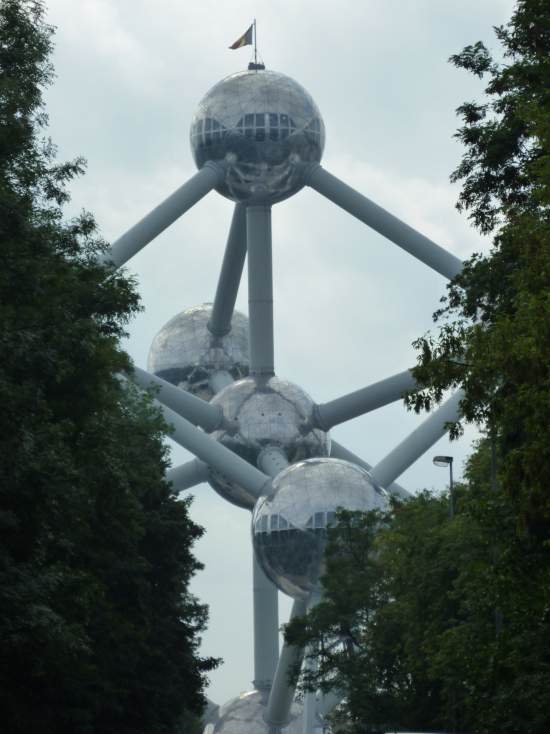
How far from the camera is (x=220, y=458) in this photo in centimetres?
6794

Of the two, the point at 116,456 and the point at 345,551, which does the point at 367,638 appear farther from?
the point at 116,456

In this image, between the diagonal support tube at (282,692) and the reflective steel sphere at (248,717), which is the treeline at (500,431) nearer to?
the diagonal support tube at (282,692)

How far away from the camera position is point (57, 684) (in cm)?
3139

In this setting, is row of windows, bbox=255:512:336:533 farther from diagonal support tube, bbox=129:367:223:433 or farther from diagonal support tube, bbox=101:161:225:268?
diagonal support tube, bbox=101:161:225:268

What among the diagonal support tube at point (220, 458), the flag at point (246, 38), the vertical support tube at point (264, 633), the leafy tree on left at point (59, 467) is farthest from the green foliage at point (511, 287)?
the vertical support tube at point (264, 633)

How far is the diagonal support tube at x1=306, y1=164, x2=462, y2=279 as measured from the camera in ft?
232

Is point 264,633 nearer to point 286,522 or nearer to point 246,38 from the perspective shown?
point 286,522

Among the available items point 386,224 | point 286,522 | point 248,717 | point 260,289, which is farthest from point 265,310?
point 248,717

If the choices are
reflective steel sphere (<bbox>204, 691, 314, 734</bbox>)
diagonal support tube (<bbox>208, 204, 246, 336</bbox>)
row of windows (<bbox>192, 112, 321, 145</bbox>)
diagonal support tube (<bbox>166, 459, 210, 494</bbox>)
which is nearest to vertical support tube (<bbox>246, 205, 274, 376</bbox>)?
diagonal support tube (<bbox>208, 204, 246, 336</bbox>)

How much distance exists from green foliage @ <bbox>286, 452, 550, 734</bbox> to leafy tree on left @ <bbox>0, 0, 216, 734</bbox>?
5.54 m

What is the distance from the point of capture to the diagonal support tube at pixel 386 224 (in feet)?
232

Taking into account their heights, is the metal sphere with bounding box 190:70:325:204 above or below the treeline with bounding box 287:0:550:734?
above

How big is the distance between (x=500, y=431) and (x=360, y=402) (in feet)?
144

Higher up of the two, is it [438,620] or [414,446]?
[414,446]
